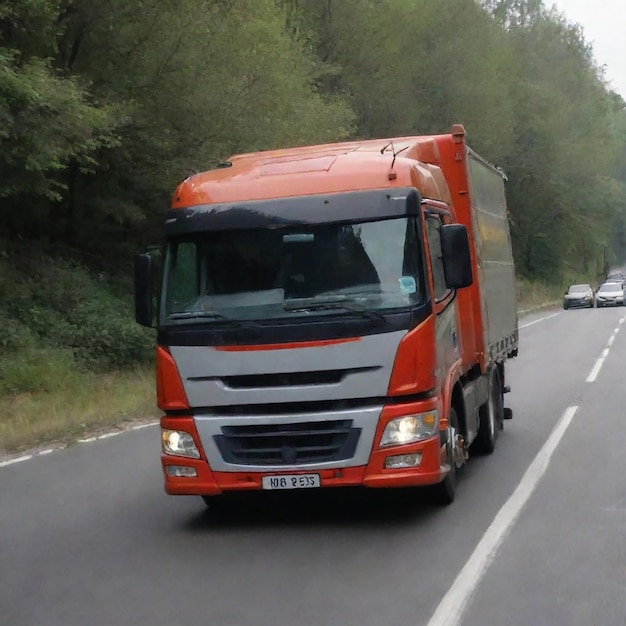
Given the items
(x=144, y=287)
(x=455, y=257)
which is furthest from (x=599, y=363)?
(x=144, y=287)

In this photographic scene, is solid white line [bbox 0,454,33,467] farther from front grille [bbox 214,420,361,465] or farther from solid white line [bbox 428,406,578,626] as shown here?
solid white line [bbox 428,406,578,626]

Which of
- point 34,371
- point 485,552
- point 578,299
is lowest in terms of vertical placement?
point 578,299

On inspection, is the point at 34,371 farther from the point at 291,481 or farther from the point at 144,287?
the point at 291,481

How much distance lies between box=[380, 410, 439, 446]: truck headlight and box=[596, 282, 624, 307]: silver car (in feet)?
166

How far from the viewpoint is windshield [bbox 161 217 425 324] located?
761cm

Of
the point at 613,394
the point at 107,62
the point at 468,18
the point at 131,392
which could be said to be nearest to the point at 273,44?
the point at 107,62

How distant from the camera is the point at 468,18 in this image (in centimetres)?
4806

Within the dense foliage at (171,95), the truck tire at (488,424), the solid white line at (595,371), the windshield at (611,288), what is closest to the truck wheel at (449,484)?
the truck tire at (488,424)

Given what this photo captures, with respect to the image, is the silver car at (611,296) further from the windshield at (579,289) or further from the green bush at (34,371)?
the green bush at (34,371)

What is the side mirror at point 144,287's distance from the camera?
7.98 meters

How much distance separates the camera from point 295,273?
25.5ft

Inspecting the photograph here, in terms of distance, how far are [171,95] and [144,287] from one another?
54.8 ft

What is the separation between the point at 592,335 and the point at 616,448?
21213mm

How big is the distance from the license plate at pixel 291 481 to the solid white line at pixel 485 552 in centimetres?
127
